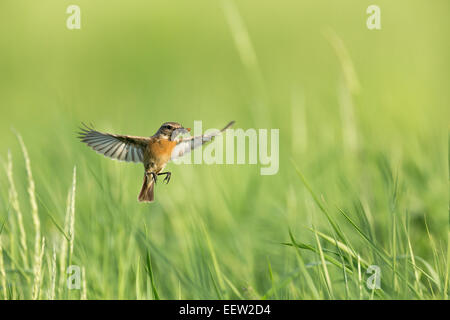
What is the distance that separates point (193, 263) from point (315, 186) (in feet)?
2.43

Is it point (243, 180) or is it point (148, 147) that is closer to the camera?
point (148, 147)

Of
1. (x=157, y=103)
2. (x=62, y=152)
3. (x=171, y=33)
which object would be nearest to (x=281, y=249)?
(x=62, y=152)

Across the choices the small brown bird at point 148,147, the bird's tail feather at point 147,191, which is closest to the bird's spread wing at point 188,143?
the small brown bird at point 148,147

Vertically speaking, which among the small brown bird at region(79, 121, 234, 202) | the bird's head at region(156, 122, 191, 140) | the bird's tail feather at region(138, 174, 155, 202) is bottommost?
the bird's tail feather at region(138, 174, 155, 202)

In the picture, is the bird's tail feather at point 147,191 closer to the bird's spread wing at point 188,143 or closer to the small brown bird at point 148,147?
the small brown bird at point 148,147

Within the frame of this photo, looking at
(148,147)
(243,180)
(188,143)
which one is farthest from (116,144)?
(243,180)

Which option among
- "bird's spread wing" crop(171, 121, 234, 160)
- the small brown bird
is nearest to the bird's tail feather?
the small brown bird

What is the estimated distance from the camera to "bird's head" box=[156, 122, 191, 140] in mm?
1315

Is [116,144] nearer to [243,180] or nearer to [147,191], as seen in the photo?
[147,191]

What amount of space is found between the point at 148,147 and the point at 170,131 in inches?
3.7

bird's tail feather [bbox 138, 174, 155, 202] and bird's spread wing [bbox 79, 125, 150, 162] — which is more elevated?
bird's spread wing [bbox 79, 125, 150, 162]

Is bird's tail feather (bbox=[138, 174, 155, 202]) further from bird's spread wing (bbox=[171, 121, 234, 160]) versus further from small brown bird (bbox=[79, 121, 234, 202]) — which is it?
bird's spread wing (bbox=[171, 121, 234, 160])

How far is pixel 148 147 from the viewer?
1.38 metres

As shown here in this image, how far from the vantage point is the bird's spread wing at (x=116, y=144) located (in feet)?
4.51
